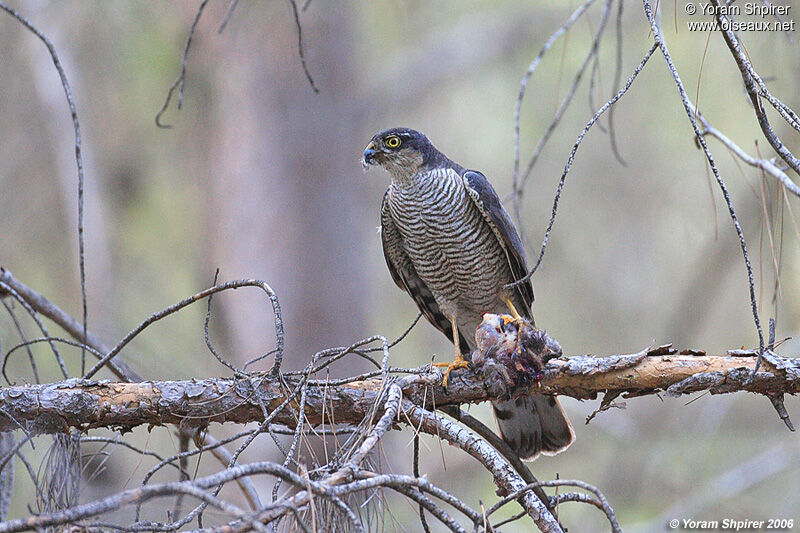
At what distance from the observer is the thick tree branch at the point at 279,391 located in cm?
236

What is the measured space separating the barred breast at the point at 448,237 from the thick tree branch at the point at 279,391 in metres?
1.39

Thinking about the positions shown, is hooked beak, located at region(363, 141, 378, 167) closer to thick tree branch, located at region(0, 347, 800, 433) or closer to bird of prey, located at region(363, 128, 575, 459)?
bird of prey, located at region(363, 128, 575, 459)

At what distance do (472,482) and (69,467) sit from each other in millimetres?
6089

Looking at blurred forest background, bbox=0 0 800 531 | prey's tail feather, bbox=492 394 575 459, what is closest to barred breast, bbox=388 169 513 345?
prey's tail feather, bbox=492 394 575 459

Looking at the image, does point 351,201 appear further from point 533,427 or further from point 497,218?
point 533,427

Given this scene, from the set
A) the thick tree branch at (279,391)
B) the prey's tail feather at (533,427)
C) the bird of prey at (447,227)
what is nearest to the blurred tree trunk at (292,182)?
the bird of prey at (447,227)

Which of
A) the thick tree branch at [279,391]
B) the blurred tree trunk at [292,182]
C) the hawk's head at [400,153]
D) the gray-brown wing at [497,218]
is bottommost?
the thick tree branch at [279,391]

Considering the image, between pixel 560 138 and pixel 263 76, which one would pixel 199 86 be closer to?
pixel 263 76

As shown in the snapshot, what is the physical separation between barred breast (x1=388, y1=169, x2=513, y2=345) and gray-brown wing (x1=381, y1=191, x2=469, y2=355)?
3.3 inches

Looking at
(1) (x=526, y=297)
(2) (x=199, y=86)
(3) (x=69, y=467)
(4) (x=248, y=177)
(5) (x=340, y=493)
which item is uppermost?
(2) (x=199, y=86)

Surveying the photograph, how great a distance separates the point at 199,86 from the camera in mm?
6594

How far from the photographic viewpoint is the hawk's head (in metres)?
3.93

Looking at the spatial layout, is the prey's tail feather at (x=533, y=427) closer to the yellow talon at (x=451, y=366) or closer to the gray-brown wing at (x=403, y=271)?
the yellow talon at (x=451, y=366)

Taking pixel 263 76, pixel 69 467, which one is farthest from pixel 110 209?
pixel 69 467
